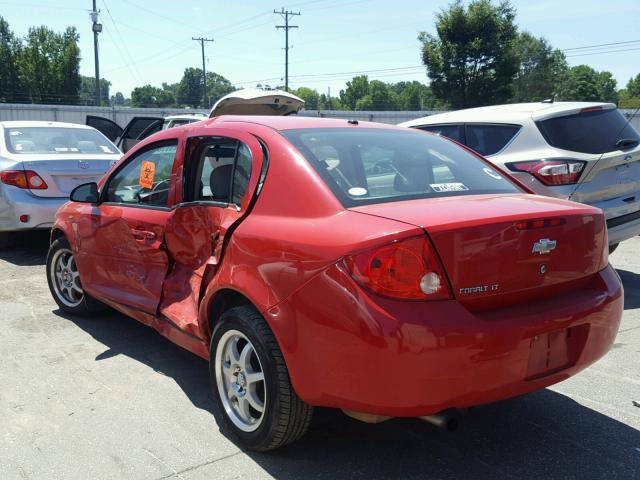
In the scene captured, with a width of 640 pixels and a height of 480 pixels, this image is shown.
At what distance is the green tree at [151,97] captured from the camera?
125600 millimetres

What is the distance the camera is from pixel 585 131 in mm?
5625

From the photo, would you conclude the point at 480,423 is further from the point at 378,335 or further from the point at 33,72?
the point at 33,72

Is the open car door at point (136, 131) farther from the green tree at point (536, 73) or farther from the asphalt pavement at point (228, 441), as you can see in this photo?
the green tree at point (536, 73)

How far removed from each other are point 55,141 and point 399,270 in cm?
695

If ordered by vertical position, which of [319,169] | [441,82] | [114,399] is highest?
[441,82]

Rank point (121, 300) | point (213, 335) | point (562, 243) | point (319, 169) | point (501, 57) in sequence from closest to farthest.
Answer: point (562, 243), point (319, 169), point (213, 335), point (121, 300), point (501, 57)

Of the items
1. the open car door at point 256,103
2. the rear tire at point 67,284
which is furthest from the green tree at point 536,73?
the rear tire at point 67,284

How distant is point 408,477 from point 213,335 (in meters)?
1.18

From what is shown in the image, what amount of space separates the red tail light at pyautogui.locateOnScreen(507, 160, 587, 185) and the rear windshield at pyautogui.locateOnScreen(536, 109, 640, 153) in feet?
0.62

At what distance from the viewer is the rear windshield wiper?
5.66 m

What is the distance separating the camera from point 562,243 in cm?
270

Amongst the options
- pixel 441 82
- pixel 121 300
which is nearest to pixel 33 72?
pixel 441 82

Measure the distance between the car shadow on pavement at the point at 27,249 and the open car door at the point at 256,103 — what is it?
2930 millimetres

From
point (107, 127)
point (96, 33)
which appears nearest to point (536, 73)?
point (96, 33)
